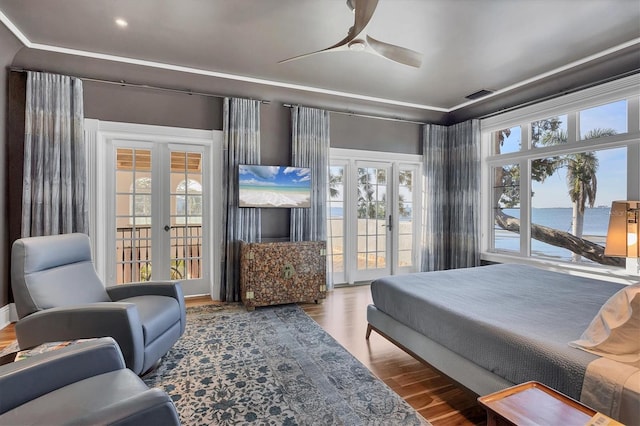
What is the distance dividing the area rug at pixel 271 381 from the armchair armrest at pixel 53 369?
62cm

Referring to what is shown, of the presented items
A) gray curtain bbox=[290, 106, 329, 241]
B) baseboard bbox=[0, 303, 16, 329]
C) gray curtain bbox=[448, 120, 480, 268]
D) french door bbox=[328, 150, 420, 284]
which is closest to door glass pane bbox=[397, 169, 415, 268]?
french door bbox=[328, 150, 420, 284]

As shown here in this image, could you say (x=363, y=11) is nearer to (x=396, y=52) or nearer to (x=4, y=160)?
(x=396, y=52)

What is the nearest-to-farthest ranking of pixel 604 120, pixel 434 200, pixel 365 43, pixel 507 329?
1. pixel 507 329
2. pixel 365 43
3. pixel 604 120
4. pixel 434 200

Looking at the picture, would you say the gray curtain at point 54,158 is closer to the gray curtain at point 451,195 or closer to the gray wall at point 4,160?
the gray wall at point 4,160

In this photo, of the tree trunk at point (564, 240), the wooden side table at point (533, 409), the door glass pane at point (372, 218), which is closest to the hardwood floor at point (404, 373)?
the wooden side table at point (533, 409)

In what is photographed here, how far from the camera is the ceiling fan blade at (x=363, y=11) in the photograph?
2172 mm

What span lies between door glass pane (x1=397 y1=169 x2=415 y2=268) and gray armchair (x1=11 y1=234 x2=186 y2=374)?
377cm

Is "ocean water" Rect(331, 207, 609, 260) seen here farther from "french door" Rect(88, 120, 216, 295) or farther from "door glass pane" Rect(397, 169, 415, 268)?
"french door" Rect(88, 120, 216, 295)

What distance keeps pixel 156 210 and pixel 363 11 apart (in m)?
3.33

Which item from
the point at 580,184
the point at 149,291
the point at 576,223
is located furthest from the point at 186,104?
the point at 576,223

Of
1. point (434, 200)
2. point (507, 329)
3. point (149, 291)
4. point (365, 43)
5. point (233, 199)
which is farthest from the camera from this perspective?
point (434, 200)

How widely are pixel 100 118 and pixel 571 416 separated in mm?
4667

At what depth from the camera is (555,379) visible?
4.55 feet

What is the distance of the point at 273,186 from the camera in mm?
4203
